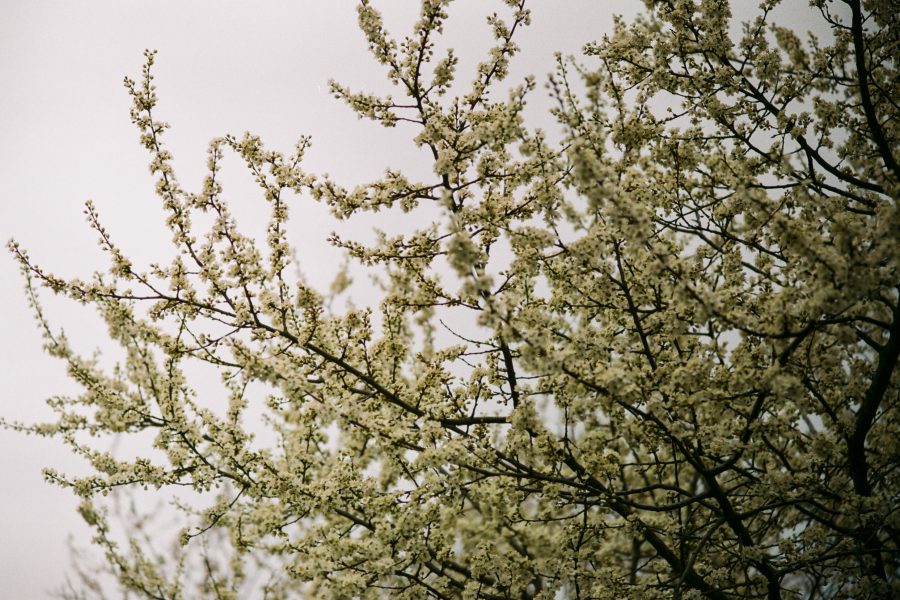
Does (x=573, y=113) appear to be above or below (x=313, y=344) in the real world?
above

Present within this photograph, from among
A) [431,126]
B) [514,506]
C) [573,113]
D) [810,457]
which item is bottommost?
[810,457]

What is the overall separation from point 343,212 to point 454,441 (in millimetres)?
2118

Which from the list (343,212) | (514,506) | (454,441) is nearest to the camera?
(454,441)

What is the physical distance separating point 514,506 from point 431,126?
3.47 m

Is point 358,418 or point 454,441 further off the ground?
point 358,418

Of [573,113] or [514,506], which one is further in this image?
[514,506]

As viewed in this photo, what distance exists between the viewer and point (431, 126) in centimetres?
462

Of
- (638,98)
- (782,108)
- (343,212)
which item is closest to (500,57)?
(638,98)

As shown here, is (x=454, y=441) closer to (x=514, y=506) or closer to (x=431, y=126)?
(x=514, y=506)

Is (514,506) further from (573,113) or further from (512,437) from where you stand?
(573,113)

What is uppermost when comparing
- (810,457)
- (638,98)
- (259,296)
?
(638,98)

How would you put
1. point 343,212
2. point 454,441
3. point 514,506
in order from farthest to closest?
point 514,506
point 343,212
point 454,441

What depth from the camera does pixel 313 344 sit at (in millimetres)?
4789

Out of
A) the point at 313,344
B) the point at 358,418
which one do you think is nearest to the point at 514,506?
the point at 358,418
